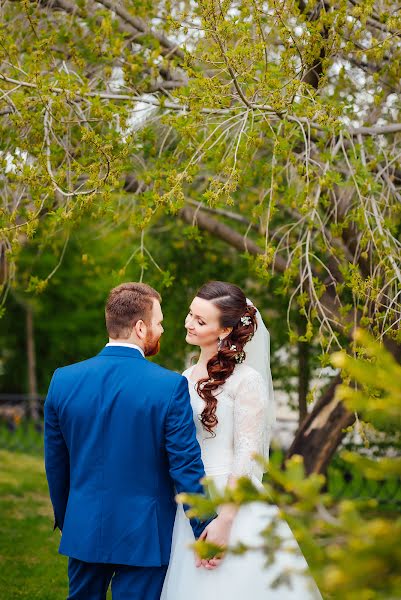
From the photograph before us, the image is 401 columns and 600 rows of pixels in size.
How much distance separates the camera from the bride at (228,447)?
3389 millimetres

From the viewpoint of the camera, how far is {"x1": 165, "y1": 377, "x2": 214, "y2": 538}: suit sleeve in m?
3.28

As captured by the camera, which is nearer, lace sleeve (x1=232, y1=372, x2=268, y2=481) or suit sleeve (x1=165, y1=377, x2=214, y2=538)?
suit sleeve (x1=165, y1=377, x2=214, y2=538)

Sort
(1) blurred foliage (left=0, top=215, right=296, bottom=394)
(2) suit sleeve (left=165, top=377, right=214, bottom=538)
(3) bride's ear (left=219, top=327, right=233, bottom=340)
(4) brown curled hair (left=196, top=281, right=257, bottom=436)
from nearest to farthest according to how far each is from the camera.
Answer: (2) suit sleeve (left=165, top=377, right=214, bottom=538) → (4) brown curled hair (left=196, top=281, right=257, bottom=436) → (3) bride's ear (left=219, top=327, right=233, bottom=340) → (1) blurred foliage (left=0, top=215, right=296, bottom=394)

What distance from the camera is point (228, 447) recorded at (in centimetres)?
359

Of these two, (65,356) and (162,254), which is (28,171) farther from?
(65,356)

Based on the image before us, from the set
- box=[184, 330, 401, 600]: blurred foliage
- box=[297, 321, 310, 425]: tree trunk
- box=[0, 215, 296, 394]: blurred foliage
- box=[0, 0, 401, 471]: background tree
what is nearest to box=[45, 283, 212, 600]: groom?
box=[0, 0, 401, 471]: background tree

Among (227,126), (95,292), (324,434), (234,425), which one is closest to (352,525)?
(234,425)

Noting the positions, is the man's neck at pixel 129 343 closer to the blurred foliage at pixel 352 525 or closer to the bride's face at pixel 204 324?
the bride's face at pixel 204 324

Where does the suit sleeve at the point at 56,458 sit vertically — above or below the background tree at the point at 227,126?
below

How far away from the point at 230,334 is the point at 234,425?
47 centimetres

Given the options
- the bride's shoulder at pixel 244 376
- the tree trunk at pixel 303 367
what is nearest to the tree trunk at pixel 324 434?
the tree trunk at pixel 303 367

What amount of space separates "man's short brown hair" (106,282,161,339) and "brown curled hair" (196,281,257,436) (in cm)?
41

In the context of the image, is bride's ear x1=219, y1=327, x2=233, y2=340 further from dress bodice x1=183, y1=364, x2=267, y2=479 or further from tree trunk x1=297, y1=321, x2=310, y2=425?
tree trunk x1=297, y1=321, x2=310, y2=425

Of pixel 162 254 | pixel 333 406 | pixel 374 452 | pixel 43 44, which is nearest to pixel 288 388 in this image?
pixel 374 452
